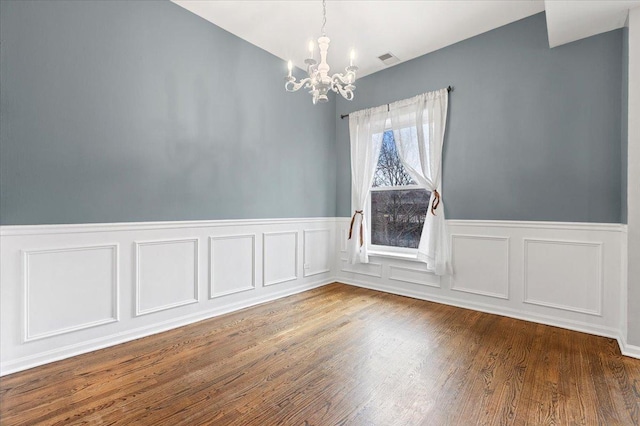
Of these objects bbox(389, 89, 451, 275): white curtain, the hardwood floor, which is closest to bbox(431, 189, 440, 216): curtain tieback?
bbox(389, 89, 451, 275): white curtain

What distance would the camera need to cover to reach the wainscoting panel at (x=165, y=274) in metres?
2.69

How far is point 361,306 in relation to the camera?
11.4 ft

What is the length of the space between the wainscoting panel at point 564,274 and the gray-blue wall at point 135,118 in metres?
2.78

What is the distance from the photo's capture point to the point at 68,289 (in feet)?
7.59

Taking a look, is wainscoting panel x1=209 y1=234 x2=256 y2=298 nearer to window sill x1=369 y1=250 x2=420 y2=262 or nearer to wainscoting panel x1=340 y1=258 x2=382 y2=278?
wainscoting panel x1=340 y1=258 x2=382 y2=278

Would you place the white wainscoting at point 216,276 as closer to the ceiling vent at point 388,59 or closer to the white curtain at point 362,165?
the white curtain at point 362,165

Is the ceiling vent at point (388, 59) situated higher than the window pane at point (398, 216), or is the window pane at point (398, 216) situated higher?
the ceiling vent at point (388, 59)

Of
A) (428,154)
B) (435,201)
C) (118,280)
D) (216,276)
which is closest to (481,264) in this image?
(435,201)

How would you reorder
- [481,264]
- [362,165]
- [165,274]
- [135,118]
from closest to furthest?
[135,118] → [165,274] → [481,264] → [362,165]

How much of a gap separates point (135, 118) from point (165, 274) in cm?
142

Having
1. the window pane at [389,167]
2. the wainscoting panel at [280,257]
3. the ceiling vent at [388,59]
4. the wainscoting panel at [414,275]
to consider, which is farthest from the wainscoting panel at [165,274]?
the ceiling vent at [388,59]

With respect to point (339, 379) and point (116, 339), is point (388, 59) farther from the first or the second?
point (116, 339)

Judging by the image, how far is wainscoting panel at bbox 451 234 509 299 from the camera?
3221 mm

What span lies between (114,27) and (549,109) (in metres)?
4.02
